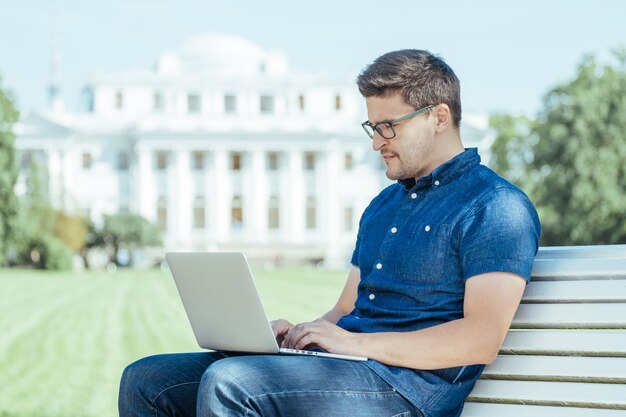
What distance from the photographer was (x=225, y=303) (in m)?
2.76

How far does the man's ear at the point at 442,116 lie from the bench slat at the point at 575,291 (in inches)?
19.6

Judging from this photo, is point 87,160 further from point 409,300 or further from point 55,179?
point 409,300

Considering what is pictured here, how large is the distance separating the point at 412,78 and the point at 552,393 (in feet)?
Result: 2.94

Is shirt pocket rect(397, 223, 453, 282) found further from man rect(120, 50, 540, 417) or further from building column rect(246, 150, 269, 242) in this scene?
building column rect(246, 150, 269, 242)

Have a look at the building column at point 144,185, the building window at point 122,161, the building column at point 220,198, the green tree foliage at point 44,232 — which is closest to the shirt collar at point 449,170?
the green tree foliage at point 44,232

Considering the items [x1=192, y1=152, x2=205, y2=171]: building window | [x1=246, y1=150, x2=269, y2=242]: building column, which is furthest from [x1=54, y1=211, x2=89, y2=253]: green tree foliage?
[x1=192, y1=152, x2=205, y2=171]: building window

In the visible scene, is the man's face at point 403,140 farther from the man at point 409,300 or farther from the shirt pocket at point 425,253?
the shirt pocket at point 425,253

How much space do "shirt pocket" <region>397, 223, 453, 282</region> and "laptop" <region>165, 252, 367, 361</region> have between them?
0.29m

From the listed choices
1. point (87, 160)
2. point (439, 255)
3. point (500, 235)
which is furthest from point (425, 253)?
point (87, 160)

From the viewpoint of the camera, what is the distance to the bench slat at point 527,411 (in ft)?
8.78

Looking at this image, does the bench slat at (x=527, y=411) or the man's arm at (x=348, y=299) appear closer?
the bench slat at (x=527, y=411)

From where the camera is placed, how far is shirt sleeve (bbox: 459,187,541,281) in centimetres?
257

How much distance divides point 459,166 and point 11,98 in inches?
1092

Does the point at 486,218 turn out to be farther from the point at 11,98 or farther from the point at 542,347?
the point at 11,98
